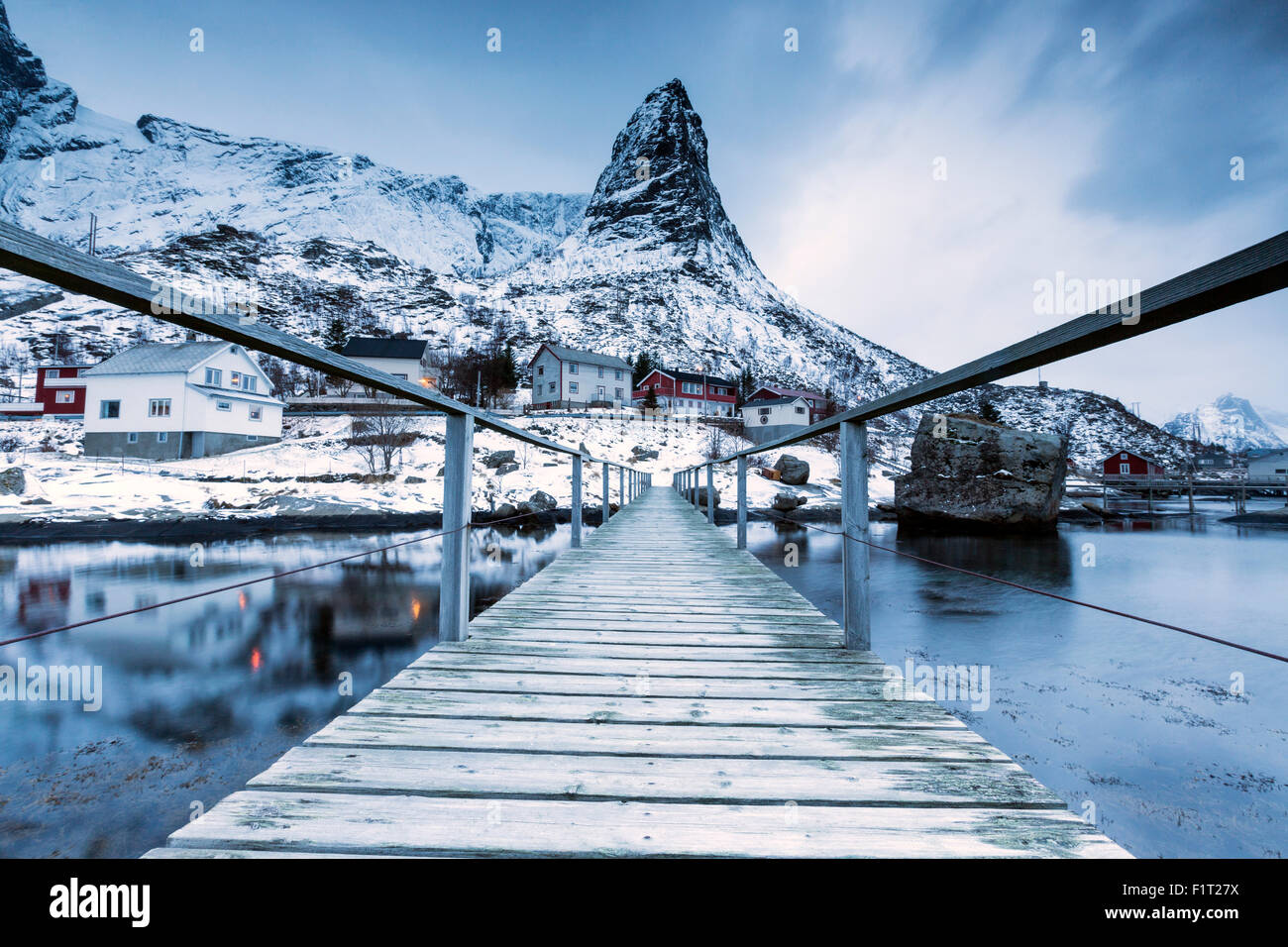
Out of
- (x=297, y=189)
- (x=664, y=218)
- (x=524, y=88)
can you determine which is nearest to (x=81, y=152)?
(x=297, y=189)

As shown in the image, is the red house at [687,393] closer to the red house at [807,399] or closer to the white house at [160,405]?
the red house at [807,399]

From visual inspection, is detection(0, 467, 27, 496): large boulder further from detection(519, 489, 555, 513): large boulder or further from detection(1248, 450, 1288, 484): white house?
detection(1248, 450, 1288, 484): white house

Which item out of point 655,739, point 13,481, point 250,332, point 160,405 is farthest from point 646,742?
point 160,405

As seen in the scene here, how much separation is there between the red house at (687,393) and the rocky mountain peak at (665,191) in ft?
252

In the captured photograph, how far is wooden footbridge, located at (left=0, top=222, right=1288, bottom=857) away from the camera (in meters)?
1.34

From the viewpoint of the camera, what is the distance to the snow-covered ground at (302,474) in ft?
60.0

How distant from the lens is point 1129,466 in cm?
4559

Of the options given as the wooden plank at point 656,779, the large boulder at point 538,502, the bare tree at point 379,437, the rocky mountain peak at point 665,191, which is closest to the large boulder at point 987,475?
the large boulder at point 538,502

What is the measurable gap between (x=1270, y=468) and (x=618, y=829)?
8212cm

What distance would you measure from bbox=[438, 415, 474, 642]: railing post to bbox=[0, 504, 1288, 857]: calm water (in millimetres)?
1268

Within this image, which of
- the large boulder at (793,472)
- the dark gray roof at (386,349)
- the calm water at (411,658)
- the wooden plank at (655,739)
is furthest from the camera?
the dark gray roof at (386,349)

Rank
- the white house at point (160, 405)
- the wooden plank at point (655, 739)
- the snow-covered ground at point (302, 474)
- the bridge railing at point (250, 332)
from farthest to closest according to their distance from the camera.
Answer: the white house at point (160, 405), the snow-covered ground at point (302, 474), the wooden plank at point (655, 739), the bridge railing at point (250, 332)
